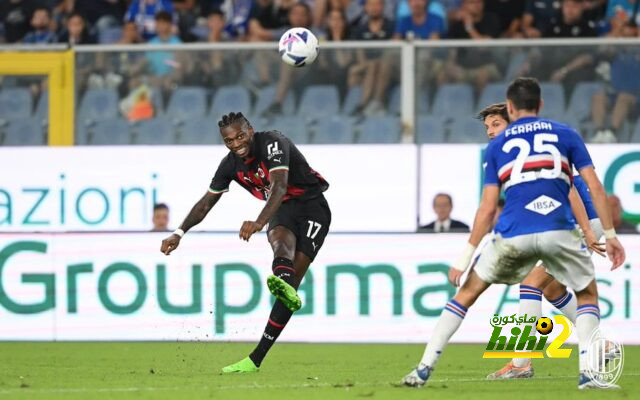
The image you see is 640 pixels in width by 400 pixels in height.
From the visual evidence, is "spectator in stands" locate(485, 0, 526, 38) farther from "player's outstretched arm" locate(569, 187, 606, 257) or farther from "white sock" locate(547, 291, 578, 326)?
"player's outstretched arm" locate(569, 187, 606, 257)

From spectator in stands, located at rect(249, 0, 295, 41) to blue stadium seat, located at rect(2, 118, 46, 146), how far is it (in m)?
3.17

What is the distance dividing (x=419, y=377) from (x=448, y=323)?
400 millimetres

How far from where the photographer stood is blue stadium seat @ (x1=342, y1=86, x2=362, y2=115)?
56.7 feet

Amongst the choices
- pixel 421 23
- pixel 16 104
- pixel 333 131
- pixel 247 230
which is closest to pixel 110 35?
pixel 16 104

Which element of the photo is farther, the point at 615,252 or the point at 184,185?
the point at 184,185

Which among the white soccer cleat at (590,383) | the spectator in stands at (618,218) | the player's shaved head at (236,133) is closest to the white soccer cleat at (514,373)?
the white soccer cleat at (590,383)

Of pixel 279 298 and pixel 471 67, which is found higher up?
pixel 471 67

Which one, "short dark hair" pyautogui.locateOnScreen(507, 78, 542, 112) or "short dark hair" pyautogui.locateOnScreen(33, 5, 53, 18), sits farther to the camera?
"short dark hair" pyautogui.locateOnScreen(33, 5, 53, 18)

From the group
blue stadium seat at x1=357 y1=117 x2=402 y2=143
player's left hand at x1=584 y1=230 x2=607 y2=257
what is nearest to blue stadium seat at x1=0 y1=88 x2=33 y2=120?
blue stadium seat at x1=357 y1=117 x2=402 y2=143

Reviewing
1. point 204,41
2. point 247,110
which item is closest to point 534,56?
point 247,110

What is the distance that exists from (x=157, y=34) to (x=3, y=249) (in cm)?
435

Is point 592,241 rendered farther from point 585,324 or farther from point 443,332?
point 443,332

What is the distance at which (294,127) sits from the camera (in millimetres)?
17422

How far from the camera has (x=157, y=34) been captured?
19234 millimetres
